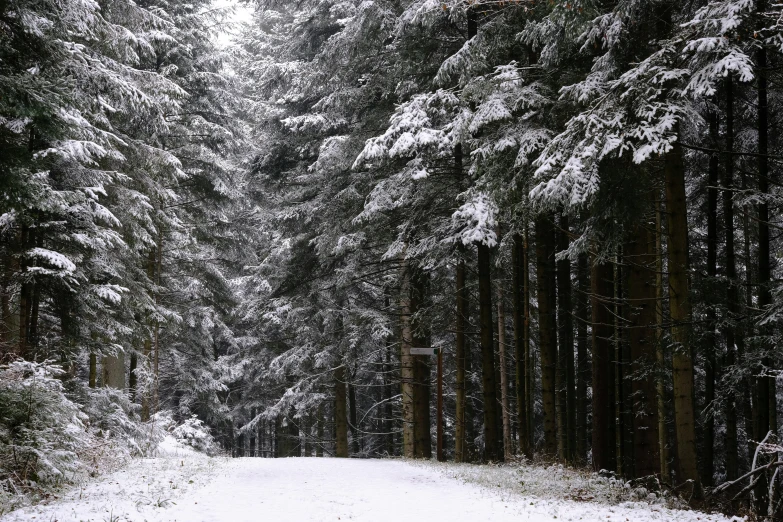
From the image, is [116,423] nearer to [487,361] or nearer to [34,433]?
[34,433]

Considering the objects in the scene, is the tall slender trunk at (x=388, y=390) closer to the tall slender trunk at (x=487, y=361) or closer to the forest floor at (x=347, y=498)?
the tall slender trunk at (x=487, y=361)

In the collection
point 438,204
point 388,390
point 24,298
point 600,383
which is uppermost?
point 438,204

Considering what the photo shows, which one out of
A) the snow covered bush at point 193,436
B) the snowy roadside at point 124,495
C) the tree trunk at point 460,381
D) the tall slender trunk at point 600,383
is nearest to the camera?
the snowy roadside at point 124,495

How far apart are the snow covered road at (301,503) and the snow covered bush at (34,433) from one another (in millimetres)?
456

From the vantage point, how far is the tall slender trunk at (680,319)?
7.96m

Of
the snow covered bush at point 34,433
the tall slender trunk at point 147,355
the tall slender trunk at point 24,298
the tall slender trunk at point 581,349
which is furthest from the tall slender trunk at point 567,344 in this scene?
the tall slender trunk at point 147,355

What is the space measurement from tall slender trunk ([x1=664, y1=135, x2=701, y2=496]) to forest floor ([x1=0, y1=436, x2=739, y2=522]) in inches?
31.1

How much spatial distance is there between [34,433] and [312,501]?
3.53 metres

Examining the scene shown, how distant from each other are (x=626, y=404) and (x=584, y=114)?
1297cm

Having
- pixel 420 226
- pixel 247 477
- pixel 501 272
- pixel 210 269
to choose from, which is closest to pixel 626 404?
pixel 501 272

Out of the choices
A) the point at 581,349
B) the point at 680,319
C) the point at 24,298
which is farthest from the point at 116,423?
the point at 581,349

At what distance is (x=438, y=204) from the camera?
15125 mm

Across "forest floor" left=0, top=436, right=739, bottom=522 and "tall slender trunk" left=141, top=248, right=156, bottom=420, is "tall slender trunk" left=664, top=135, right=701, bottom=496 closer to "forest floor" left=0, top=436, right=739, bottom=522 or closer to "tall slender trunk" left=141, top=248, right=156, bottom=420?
"forest floor" left=0, top=436, right=739, bottom=522

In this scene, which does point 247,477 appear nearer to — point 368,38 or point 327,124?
point 368,38
